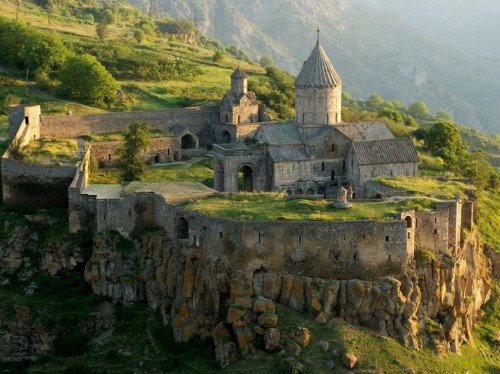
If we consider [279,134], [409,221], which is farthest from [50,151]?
[409,221]

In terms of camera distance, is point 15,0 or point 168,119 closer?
point 168,119

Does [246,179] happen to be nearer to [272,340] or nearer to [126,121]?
[126,121]

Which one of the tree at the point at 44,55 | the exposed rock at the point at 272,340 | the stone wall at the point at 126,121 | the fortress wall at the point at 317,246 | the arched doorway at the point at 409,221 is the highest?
the tree at the point at 44,55

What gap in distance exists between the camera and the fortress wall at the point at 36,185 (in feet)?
153

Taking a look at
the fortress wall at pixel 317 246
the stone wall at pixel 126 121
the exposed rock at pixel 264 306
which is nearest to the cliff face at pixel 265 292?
the exposed rock at pixel 264 306

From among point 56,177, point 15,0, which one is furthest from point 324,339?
point 15,0

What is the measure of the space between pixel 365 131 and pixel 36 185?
18084mm

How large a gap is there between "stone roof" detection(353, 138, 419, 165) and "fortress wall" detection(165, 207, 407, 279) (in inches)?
429

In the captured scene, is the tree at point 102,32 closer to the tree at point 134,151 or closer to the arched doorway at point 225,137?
the arched doorway at point 225,137

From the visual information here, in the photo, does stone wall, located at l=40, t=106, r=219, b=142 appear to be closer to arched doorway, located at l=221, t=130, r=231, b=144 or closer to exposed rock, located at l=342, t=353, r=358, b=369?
arched doorway, located at l=221, t=130, r=231, b=144

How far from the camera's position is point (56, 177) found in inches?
1838

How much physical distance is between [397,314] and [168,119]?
26810 mm

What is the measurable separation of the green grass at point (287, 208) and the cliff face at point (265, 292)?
2.10m

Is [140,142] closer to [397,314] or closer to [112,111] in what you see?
[112,111]
